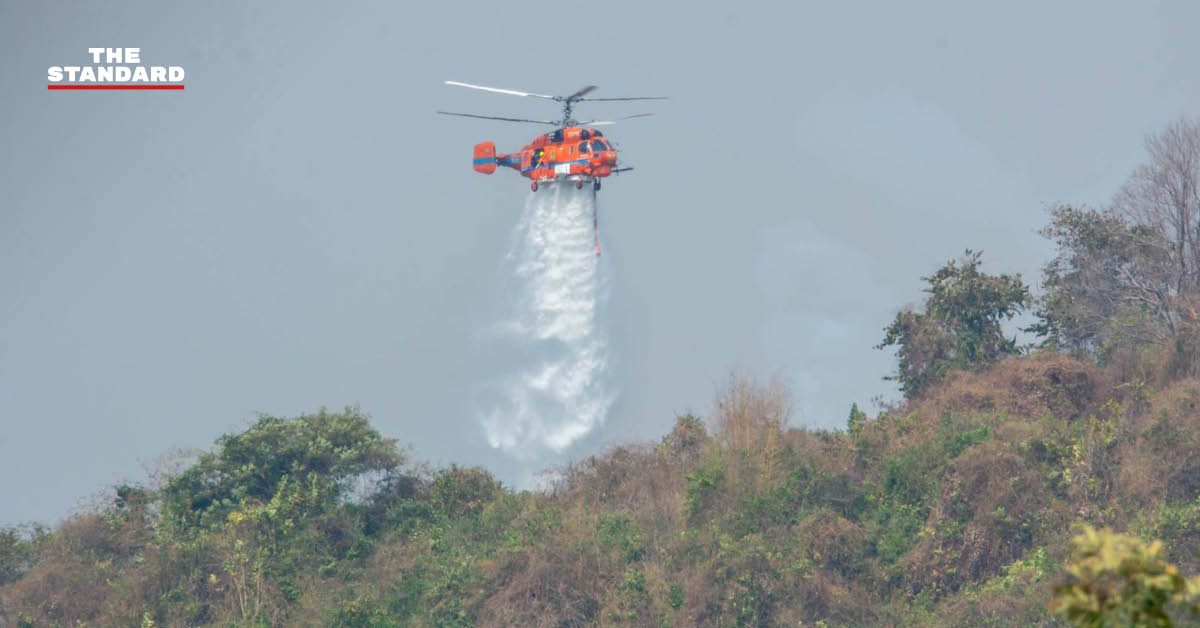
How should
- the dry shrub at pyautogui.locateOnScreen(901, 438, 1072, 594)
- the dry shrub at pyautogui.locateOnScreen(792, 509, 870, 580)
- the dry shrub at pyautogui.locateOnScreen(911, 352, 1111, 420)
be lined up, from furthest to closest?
the dry shrub at pyautogui.locateOnScreen(911, 352, 1111, 420), the dry shrub at pyautogui.locateOnScreen(792, 509, 870, 580), the dry shrub at pyautogui.locateOnScreen(901, 438, 1072, 594)

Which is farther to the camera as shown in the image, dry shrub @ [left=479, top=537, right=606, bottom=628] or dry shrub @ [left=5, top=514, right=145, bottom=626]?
dry shrub @ [left=5, top=514, right=145, bottom=626]

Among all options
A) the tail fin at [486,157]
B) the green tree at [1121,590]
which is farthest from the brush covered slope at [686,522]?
the green tree at [1121,590]

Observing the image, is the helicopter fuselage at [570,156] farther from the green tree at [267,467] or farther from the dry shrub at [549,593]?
the dry shrub at [549,593]

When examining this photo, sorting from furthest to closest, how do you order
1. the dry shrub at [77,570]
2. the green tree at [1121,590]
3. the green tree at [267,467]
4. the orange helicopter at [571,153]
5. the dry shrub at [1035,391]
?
the orange helicopter at [571,153]
the green tree at [267,467]
the dry shrub at [1035,391]
the dry shrub at [77,570]
the green tree at [1121,590]

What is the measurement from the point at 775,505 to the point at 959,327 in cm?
1112

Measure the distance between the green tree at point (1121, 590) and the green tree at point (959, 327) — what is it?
1555 inches

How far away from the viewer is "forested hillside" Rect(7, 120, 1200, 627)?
129 ft

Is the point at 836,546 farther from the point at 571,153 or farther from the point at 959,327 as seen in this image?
the point at 571,153

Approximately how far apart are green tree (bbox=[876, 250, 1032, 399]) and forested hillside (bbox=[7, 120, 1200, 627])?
0.27 ft

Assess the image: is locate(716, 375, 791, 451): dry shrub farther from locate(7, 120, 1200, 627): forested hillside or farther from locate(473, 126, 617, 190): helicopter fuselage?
locate(473, 126, 617, 190): helicopter fuselage

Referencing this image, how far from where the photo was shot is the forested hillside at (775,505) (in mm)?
39469

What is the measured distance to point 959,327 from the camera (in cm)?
5028

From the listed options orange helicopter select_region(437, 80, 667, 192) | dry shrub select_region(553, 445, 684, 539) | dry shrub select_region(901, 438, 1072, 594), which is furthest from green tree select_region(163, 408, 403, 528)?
dry shrub select_region(901, 438, 1072, 594)

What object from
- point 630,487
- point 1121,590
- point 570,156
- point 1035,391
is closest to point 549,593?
point 630,487
